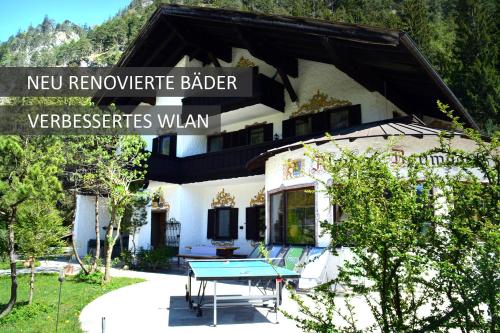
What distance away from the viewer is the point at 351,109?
48.4 feet

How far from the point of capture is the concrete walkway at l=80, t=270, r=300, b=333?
22.5 ft

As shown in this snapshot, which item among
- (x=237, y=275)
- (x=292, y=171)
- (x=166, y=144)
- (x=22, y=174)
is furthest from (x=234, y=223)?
(x=237, y=275)

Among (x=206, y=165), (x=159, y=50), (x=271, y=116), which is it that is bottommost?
(x=206, y=165)

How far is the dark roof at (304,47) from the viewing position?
1134 cm

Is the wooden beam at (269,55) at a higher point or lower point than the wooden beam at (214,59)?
lower

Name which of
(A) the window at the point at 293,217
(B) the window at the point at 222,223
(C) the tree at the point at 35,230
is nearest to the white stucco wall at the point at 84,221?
(B) the window at the point at 222,223

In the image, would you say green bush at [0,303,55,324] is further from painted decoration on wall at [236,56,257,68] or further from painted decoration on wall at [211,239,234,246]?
painted decoration on wall at [236,56,257,68]

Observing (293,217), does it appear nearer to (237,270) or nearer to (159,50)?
(237,270)

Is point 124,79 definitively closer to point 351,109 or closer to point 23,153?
point 351,109

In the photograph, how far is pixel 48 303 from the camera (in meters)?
9.39

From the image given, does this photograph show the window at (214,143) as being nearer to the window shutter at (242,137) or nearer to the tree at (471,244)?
the window shutter at (242,137)

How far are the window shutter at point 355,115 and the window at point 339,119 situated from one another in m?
0.23

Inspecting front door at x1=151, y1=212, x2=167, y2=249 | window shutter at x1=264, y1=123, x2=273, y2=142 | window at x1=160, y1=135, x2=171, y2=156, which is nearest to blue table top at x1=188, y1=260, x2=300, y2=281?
window shutter at x1=264, y1=123, x2=273, y2=142

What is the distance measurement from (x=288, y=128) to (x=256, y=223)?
3.89 metres
